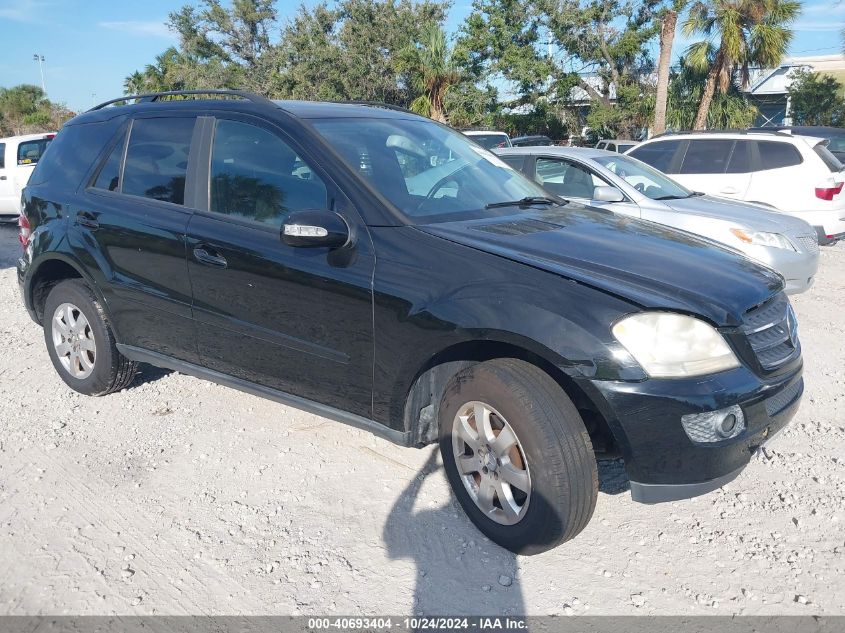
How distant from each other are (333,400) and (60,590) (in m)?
1.34

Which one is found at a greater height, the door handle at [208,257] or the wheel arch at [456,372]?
the door handle at [208,257]

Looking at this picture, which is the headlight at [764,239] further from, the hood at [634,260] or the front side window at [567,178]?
the hood at [634,260]

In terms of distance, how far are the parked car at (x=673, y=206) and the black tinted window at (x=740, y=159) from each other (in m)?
2.30

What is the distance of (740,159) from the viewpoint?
938cm

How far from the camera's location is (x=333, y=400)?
337cm

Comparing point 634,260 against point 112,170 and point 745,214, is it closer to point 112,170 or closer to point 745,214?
point 112,170

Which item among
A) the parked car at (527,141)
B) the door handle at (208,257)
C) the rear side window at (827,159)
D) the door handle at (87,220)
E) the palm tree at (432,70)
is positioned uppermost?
the palm tree at (432,70)

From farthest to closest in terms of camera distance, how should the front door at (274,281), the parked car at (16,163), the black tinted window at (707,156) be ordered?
the parked car at (16,163)
the black tinted window at (707,156)
the front door at (274,281)

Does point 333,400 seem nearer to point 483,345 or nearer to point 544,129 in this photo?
point 483,345

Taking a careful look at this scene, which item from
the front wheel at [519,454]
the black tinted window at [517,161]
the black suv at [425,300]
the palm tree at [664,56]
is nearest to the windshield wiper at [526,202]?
the black suv at [425,300]

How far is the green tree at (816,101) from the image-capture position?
84.1 feet

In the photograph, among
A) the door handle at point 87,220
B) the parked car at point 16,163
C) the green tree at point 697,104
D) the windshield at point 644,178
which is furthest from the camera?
the green tree at point 697,104

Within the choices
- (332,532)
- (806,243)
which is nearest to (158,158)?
(332,532)

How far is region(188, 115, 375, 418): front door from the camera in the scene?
10.4 feet
